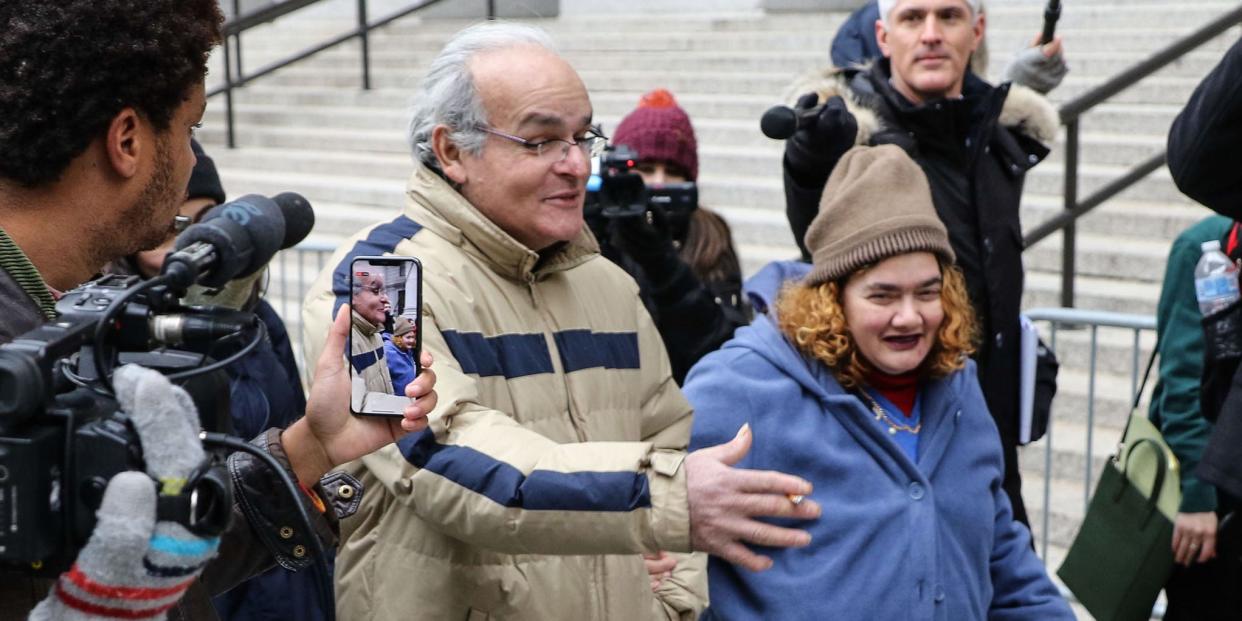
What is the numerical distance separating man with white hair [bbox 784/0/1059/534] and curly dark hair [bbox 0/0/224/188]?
2.31 metres

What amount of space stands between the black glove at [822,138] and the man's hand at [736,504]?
1603 millimetres

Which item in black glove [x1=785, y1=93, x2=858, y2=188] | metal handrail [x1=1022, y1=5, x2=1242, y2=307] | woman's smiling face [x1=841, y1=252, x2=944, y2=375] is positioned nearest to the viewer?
woman's smiling face [x1=841, y1=252, x2=944, y2=375]

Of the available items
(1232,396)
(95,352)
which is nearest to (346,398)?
(95,352)

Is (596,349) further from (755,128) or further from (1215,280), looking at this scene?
(755,128)

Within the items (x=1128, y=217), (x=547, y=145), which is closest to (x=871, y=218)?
(x=547, y=145)

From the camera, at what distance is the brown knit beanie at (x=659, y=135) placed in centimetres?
482

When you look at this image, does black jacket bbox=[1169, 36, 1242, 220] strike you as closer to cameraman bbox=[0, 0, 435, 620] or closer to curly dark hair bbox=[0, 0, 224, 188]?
cameraman bbox=[0, 0, 435, 620]

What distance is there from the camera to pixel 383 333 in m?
2.14

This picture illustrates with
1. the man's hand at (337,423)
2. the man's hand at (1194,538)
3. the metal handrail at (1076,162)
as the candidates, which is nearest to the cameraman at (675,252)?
the man's hand at (1194,538)

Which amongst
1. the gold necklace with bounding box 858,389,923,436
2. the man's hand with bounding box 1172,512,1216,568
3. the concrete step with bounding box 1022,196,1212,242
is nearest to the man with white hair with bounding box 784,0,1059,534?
the man's hand with bounding box 1172,512,1216,568

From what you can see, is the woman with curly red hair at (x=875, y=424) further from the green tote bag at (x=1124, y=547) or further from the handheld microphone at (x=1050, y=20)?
the handheld microphone at (x=1050, y=20)

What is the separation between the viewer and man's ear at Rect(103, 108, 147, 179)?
1.82 meters

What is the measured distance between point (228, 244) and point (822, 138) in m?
2.31

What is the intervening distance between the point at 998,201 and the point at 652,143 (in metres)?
1.16
